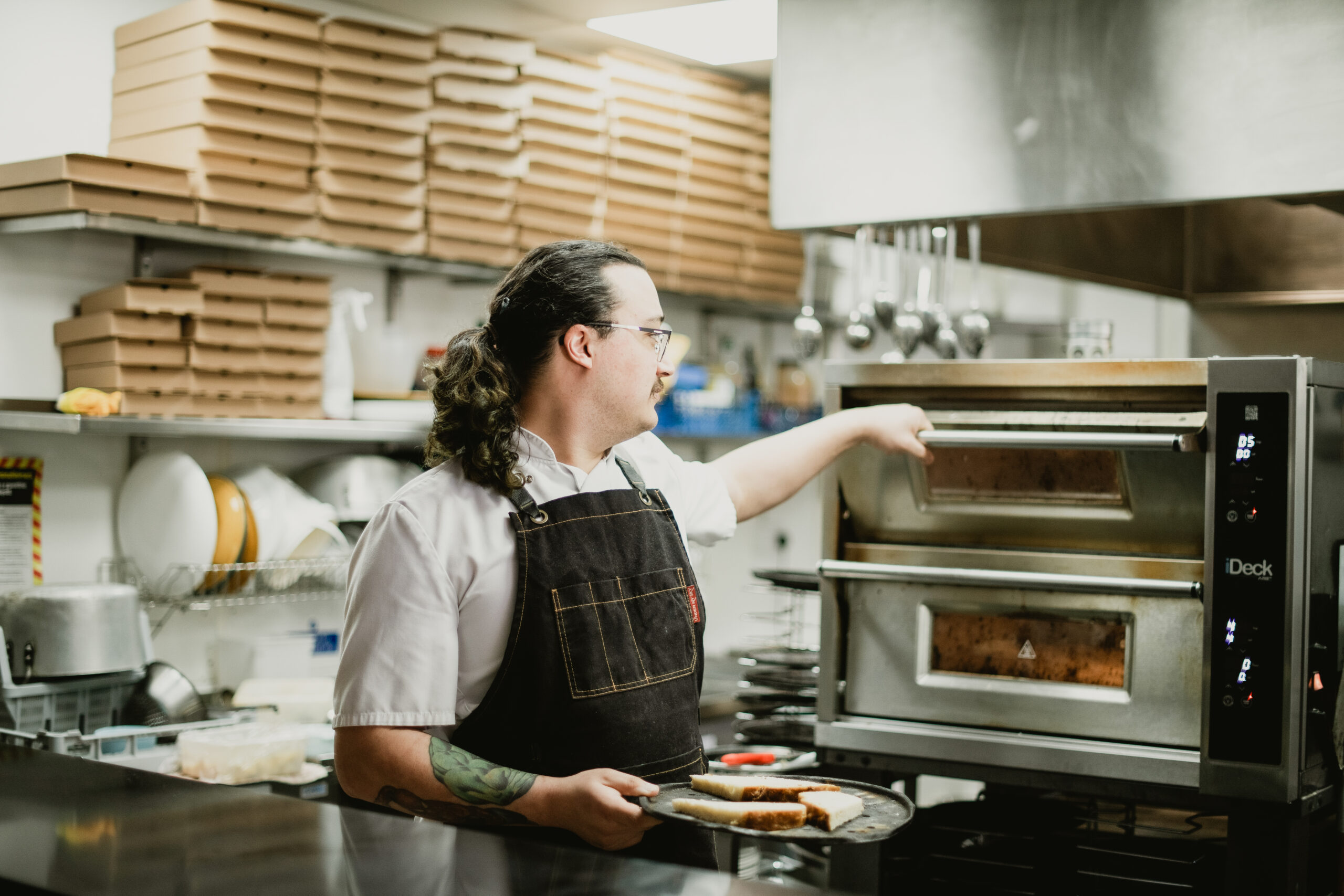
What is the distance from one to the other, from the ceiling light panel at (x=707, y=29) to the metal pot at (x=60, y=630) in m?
2.09

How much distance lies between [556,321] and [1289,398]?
3.22 feet

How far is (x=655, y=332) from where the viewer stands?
A: 5.85 ft

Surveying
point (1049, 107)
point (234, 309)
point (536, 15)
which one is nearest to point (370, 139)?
point (234, 309)

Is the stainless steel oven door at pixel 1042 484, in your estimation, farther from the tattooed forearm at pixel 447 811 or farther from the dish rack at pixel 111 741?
the dish rack at pixel 111 741

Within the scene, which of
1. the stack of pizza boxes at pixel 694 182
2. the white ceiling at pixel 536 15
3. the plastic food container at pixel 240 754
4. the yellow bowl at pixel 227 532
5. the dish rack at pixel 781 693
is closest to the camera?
the dish rack at pixel 781 693

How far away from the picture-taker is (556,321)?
172 centimetres

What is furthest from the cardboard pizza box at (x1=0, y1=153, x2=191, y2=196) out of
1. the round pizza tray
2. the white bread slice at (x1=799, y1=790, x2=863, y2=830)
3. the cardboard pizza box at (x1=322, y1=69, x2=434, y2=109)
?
the white bread slice at (x1=799, y1=790, x2=863, y2=830)

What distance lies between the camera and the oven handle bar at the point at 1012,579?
1783mm

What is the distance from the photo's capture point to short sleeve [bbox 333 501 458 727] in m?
1.55

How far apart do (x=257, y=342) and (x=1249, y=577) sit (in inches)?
87.6

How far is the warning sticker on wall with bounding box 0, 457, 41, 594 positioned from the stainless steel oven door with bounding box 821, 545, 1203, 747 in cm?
192

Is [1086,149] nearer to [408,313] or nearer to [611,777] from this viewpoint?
[611,777]

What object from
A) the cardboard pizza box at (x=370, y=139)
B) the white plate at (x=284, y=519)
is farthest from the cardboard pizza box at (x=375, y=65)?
the white plate at (x=284, y=519)

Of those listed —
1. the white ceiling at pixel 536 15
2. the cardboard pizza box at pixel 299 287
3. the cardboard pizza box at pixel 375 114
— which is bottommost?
the cardboard pizza box at pixel 299 287
